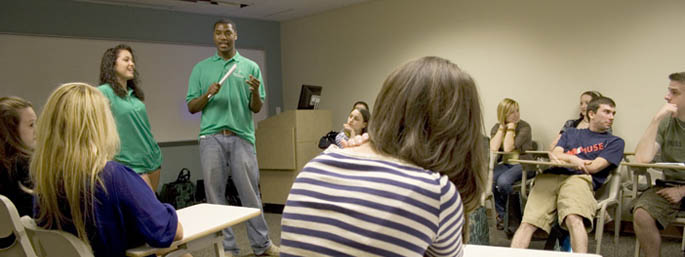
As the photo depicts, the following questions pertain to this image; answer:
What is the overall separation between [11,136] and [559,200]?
2831mm

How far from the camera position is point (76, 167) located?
59.1 inches

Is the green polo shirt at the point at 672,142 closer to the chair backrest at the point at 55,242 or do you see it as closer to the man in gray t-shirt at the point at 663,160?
the man in gray t-shirt at the point at 663,160

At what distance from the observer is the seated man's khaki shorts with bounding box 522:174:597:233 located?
2.79 meters

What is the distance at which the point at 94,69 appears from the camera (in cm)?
557

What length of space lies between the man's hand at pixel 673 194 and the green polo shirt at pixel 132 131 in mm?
2970

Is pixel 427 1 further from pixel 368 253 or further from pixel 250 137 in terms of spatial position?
pixel 368 253

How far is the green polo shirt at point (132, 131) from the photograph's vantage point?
2777 millimetres

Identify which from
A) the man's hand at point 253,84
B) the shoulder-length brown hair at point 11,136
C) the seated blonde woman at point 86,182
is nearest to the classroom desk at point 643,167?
the man's hand at point 253,84

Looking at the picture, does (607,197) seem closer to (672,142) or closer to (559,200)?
(559,200)

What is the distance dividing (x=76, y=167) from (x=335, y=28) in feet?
17.8

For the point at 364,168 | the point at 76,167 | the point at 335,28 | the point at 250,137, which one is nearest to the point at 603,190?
the point at 250,137

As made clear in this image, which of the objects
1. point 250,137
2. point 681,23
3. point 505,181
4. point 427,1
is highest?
point 427,1

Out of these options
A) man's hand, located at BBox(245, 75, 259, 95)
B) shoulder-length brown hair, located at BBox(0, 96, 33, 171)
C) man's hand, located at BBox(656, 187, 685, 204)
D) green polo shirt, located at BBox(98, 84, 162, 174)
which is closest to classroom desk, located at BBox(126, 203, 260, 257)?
shoulder-length brown hair, located at BBox(0, 96, 33, 171)

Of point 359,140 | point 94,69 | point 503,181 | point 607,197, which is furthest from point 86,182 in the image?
point 94,69
